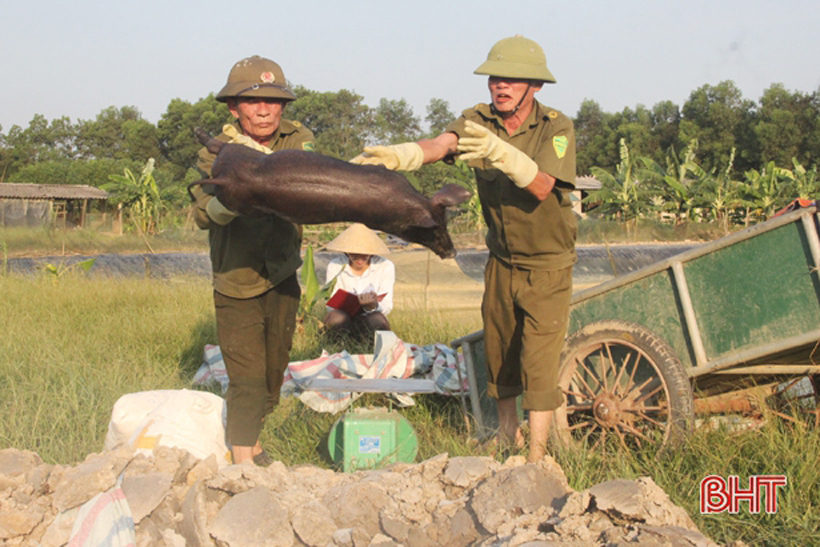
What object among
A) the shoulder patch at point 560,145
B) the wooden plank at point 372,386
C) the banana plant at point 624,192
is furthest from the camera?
the banana plant at point 624,192

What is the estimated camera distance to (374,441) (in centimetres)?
371

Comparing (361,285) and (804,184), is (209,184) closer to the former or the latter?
(361,285)

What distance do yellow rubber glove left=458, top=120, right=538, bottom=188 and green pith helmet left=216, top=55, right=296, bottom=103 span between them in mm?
844

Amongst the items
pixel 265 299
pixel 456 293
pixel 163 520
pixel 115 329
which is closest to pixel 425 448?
pixel 265 299

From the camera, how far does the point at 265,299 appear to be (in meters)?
3.58

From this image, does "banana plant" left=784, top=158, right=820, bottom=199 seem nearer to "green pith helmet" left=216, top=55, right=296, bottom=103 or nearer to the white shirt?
the white shirt

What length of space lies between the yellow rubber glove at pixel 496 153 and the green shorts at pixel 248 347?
3.85ft

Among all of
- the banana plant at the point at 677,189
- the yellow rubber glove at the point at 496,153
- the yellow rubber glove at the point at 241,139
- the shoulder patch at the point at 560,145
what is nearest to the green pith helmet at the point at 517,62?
the shoulder patch at the point at 560,145

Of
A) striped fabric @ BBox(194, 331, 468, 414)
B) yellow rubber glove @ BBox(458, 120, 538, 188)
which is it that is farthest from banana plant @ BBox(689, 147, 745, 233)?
yellow rubber glove @ BBox(458, 120, 538, 188)

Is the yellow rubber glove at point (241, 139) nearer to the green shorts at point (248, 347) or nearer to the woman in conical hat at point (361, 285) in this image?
the green shorts at point (248, 347)

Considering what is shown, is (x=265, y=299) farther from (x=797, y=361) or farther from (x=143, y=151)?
(x=143, y=151)

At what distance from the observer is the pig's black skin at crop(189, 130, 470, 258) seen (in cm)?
269

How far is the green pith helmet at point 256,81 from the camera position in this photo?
332 centimetres

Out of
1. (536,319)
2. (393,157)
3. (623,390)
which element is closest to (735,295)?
(623,390)
